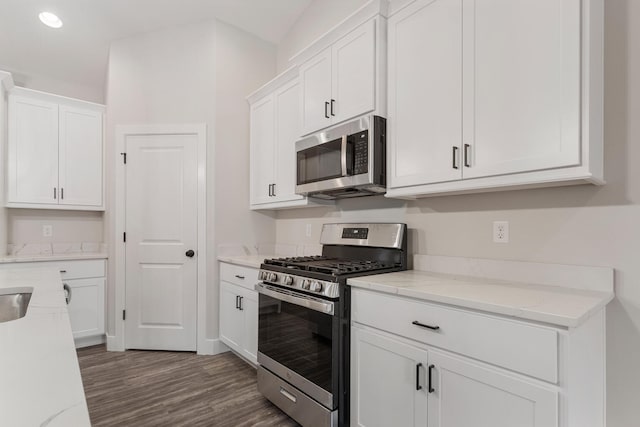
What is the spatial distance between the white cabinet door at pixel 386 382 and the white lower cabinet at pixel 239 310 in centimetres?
111

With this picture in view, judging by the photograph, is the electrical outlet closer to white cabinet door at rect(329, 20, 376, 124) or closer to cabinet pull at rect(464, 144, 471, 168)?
cabinet pull at rect(464, 144, 471, 168)

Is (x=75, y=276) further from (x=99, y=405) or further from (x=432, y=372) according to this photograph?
(x=432, y=372)

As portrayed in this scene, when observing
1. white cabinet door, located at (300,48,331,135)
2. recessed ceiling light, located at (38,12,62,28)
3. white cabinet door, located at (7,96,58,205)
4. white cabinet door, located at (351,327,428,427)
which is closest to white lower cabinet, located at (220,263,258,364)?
white cabinet door, located at (351,327,428,427)

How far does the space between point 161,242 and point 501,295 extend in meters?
3.00

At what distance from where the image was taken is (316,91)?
253 cm

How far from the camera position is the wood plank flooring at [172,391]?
220 cm

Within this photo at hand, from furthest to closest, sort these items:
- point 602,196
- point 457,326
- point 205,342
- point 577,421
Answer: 1. point 205,342
2. point 602,196
3. point 457,326
4. point 577,421

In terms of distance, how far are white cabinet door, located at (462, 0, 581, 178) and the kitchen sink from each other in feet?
6.77

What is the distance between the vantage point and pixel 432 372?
4.83 ft

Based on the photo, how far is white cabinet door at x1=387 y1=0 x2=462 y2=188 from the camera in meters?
1.75

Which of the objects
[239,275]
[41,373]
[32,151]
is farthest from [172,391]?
[32,151]

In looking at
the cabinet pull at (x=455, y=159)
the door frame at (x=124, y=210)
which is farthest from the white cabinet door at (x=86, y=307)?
the cabinet pull at (x=455, y=159)

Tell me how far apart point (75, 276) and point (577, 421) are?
3932 mm

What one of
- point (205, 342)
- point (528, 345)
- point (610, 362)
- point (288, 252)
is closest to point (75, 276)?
point (205, 342)
